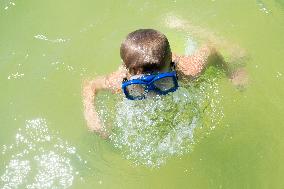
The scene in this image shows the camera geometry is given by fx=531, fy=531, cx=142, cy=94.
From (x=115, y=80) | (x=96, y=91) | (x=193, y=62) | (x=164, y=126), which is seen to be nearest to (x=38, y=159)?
(x=96, y=91)

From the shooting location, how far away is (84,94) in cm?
498

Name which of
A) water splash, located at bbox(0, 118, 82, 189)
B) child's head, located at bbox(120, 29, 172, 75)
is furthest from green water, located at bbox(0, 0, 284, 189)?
child's head, located at bbox(120, 29, 172, 75)

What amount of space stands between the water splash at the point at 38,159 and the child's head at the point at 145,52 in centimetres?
115

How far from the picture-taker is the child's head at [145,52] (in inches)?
158

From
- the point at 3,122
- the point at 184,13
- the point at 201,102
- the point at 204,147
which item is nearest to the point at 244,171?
the point at 204,147

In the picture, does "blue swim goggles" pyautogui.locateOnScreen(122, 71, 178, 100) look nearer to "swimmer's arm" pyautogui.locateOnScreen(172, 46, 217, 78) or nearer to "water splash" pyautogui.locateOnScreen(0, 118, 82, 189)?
"swimmer's arm" pyautogui.locateOnScreen(172, 46, 217, 78)

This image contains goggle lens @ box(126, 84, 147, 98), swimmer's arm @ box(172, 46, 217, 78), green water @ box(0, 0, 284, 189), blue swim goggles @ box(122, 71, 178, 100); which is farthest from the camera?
swimmer's arm @ box(172, 46, 217, 78)

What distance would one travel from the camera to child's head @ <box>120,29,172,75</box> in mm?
4023

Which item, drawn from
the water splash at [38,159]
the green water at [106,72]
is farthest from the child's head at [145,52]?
the water splash at [38,159]

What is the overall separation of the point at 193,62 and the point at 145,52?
0.93 metres

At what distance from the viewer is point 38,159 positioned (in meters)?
4.75

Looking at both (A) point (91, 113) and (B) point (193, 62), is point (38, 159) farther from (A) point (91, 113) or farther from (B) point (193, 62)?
(B) point (193, 62)

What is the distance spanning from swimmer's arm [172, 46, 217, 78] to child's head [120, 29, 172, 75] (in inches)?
24.0

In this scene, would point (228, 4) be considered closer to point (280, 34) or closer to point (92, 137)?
point (280, 34)
